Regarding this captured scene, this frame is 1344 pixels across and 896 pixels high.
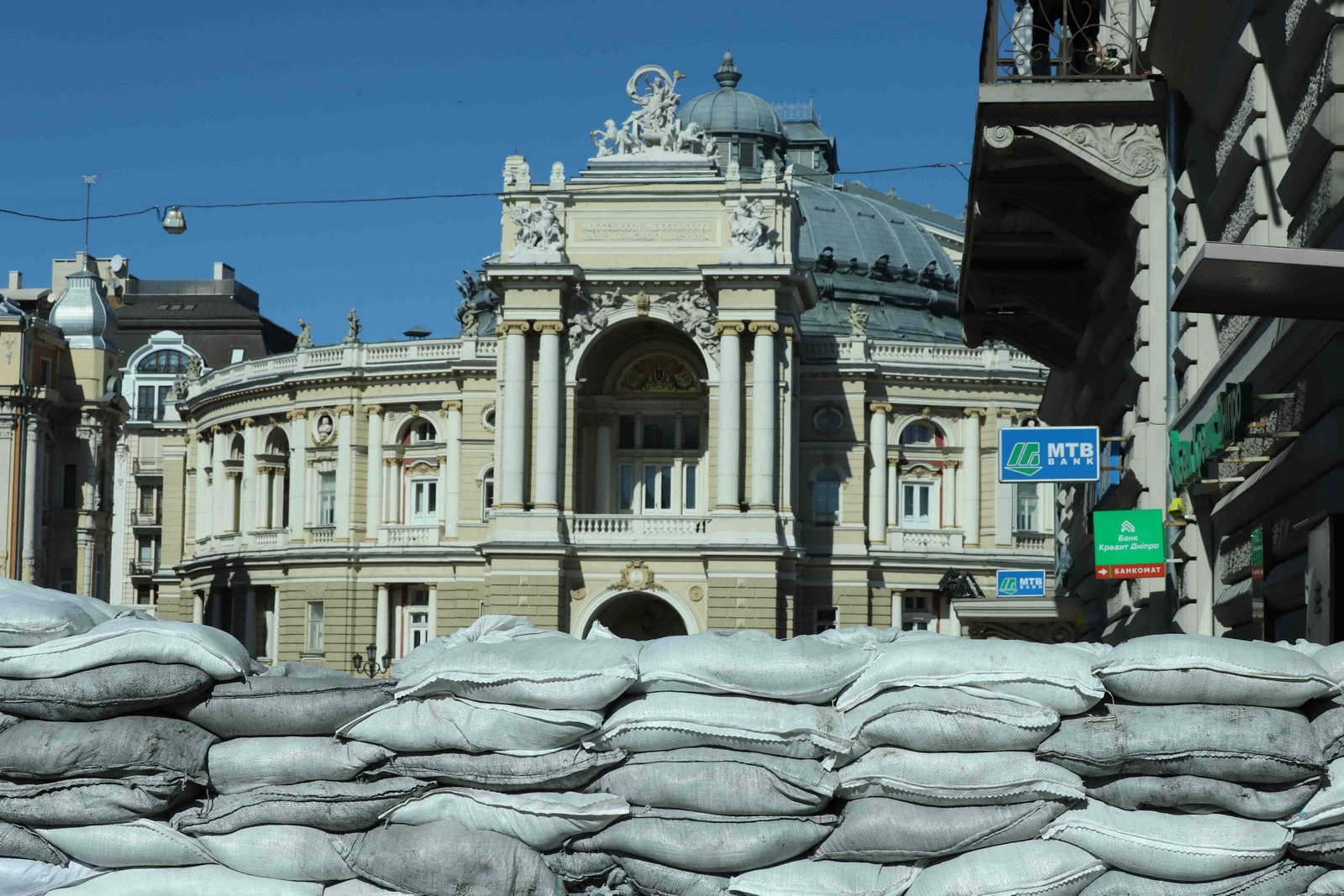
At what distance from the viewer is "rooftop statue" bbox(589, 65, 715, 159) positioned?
5028cm

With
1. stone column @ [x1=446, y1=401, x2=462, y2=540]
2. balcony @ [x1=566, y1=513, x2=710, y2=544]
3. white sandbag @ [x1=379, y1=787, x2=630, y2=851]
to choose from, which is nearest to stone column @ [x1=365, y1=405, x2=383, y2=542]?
stone column @ [x1=446, y1=401, x2=462, y2=540]

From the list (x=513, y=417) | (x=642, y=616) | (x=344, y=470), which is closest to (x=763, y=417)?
(x=513, y=417)

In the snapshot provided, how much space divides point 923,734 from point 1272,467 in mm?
5666

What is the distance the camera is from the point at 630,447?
51.9 meters

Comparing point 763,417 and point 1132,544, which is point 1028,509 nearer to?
point 763,417

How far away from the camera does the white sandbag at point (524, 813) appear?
650 cm

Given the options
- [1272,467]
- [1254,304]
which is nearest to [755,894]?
[1254,304]

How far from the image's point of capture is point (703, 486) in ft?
167

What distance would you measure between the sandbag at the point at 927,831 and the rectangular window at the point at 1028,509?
152 feet

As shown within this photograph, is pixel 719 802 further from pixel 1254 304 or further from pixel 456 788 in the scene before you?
pixel 1254 304

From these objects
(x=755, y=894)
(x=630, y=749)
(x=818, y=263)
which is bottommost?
(x=755, y=894)

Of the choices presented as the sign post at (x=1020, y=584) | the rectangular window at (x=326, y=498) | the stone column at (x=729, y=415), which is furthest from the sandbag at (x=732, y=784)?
the rectangular window at (x=326, y=498)

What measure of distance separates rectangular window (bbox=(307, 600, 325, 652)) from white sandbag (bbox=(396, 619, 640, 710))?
4826 cm

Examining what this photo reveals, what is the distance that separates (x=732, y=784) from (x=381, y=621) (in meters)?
47.6
